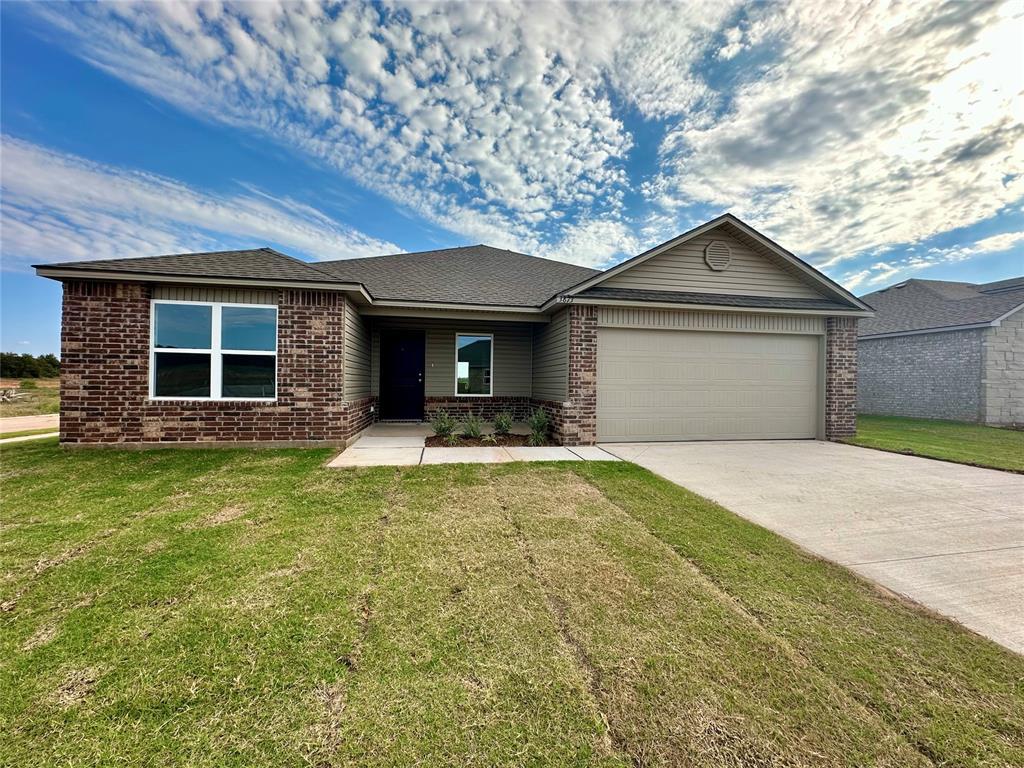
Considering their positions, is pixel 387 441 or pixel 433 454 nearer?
pixel 433 454

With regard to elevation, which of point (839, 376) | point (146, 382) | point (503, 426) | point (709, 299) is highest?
point (709, 299)

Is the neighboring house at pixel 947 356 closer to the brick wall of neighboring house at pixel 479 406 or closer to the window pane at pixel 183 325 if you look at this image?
the brick wall of neighboring house at pixel 479 406

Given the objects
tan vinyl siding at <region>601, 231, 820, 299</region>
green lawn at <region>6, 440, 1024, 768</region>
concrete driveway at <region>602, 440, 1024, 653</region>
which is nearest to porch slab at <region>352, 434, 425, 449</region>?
green lawn at <region>6, 440, 1024, 768</region>

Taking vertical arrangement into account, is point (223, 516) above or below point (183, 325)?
below

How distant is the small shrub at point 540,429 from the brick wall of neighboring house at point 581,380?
44cm

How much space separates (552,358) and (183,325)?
7.20 metres

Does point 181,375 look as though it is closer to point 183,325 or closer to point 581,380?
point 183,325

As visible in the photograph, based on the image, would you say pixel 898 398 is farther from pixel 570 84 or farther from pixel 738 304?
pixel 570 84

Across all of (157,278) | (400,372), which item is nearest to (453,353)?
(400,372)

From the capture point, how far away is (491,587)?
2.72m

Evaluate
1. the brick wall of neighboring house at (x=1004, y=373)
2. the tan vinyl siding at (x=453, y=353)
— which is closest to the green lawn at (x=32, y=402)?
the tan vinyl siding at (x=453, y=353)

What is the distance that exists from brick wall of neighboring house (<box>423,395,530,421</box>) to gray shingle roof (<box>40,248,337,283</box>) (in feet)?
14.9

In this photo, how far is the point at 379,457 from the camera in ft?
21.6

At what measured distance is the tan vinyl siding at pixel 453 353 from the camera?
10.6 meters
